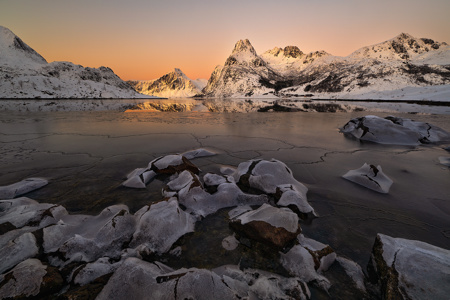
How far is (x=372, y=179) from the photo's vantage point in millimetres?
3961

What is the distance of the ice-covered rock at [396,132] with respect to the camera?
7.91m

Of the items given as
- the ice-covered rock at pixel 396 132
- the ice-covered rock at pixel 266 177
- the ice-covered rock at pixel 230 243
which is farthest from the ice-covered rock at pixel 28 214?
the ice-covered rock at pixel 396 132

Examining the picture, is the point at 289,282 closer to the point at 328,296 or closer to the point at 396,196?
the point at 328,296

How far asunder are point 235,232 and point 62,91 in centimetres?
13489

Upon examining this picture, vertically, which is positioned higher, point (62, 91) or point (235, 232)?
point (62, 91)

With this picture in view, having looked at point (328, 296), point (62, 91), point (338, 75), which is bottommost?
point (328, 296)

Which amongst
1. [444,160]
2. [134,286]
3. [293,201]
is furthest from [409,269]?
[444,160]

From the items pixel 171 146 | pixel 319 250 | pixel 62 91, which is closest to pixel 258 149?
pixel 171 146

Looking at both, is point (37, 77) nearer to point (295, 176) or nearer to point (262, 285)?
point (295, 176)

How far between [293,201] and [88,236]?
2.96 m

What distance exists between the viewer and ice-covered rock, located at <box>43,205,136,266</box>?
213 centimetres

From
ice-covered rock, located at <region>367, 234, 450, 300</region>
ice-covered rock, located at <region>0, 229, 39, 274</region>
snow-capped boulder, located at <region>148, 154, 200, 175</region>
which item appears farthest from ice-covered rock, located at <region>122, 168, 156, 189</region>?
ice-covered rock, located at <region>367, 234, 450, 300</region>

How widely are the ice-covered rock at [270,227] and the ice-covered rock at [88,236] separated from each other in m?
1.48

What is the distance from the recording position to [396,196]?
352cm
